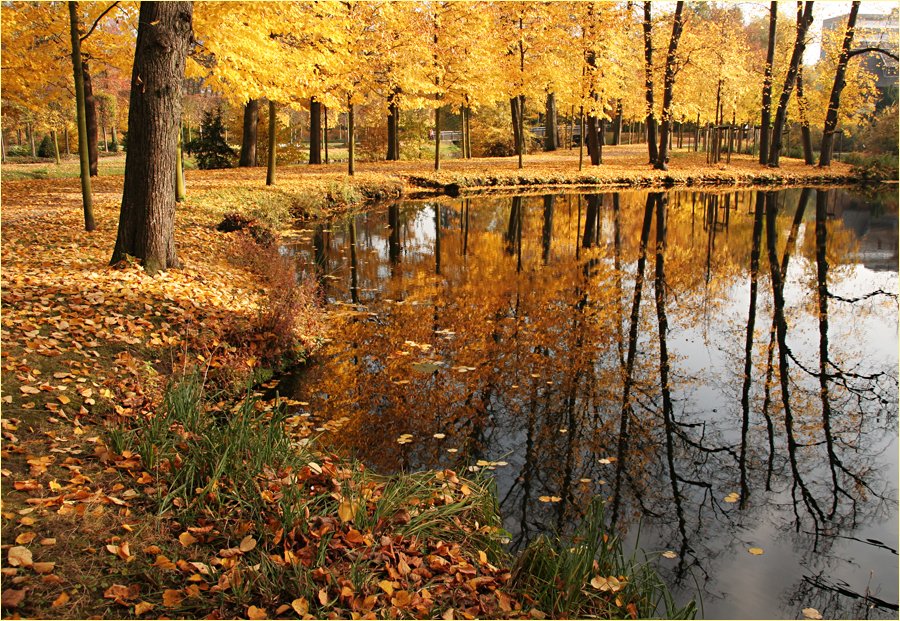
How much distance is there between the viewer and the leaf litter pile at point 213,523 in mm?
2809

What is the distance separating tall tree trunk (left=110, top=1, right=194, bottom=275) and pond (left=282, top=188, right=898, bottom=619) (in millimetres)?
2687

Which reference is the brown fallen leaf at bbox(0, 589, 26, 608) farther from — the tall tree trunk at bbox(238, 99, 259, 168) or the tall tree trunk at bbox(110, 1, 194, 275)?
the tall tree trunk at bbox(238, 99, 259, 168)

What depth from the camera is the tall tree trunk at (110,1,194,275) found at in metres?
7.13

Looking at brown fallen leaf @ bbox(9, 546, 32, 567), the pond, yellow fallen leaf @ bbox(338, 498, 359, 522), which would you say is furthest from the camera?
the pond

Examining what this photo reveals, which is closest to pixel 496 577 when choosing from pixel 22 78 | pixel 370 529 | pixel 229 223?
pixel 370 529

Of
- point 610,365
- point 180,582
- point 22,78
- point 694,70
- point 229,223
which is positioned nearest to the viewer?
point 180,582

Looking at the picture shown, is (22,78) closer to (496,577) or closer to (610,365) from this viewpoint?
(610,365)

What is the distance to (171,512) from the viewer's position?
332 centimetres

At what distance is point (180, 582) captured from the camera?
2.87m

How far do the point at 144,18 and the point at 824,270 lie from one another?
12.7 metres

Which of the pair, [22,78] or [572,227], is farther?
[572,227]

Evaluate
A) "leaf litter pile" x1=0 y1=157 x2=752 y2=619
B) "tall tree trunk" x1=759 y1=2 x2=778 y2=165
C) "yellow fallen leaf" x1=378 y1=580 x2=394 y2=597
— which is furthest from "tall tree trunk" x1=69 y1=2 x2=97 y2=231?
"tall tree trunk" x1=759 y1=2 x2=778 y2=165

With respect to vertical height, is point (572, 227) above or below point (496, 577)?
above

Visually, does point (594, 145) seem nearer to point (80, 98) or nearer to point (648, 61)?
point (648, 61)
